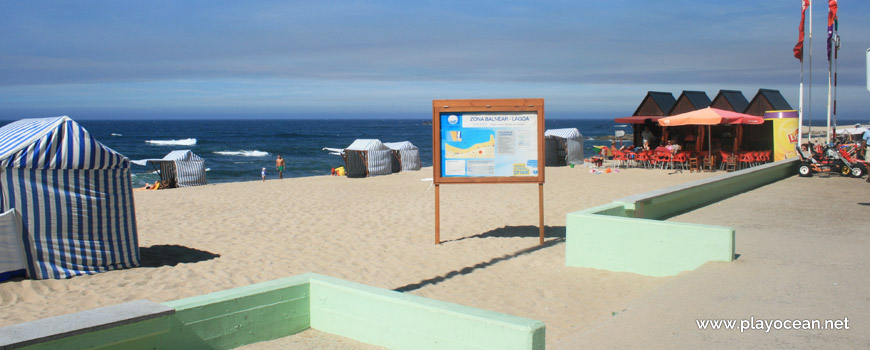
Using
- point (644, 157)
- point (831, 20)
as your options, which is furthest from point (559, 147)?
point (831, 20)

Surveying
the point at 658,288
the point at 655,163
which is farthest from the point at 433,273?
the point at 655,163

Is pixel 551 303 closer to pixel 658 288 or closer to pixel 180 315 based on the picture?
pixel 658 288

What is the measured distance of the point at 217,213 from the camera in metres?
13.2

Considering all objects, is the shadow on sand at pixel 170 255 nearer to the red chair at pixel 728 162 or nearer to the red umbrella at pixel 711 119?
the red umbrella at pixel 711 119

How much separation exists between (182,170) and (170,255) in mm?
16246

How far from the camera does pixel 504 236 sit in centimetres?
969

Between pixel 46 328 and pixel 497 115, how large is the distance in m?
6.49

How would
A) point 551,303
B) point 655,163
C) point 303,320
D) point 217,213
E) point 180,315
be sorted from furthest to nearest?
point 655,163
point 217,213
point 551,303
point 303,320
point 180,315

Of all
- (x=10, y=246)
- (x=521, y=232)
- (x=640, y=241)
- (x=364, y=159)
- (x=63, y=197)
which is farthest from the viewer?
(x=364, y=159)

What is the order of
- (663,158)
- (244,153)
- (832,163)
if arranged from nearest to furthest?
(832,163), (663,158), (244,153)

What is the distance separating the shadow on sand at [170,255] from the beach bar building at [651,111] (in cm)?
1877

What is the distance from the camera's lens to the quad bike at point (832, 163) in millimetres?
14094

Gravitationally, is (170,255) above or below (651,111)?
below
